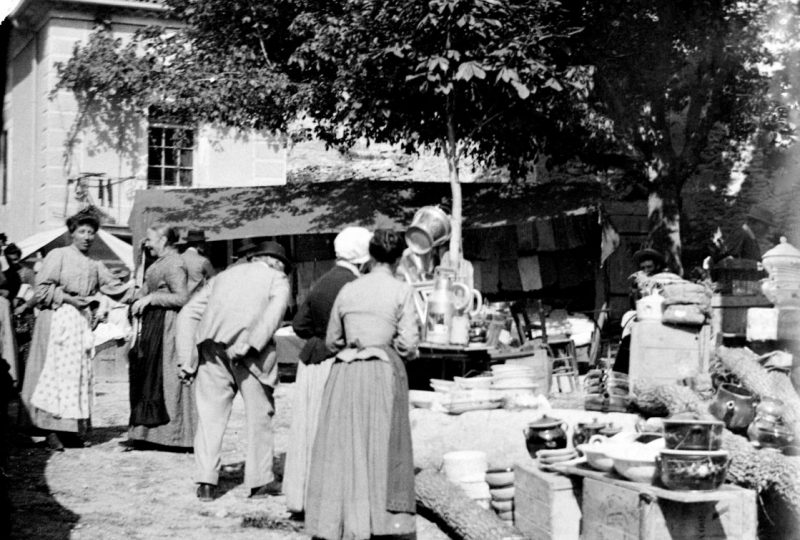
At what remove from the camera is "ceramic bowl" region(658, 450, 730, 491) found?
5.14m

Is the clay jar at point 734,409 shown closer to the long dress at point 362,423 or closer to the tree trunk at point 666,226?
the long dress at point 362,423

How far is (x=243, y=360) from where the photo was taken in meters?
6.49

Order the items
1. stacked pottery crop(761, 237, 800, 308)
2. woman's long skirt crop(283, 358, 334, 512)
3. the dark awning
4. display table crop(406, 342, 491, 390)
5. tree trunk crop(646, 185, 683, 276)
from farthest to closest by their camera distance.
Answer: the dark awning
tree trunk crop(646, 185, 683, 276)
display table crop(406, 342, 491, 390)
stacked pottery crop(761, 237, 800, 308)
woman's long skirt crop(283, 358, 334, 512)

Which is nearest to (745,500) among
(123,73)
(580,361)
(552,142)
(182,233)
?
(182,233)

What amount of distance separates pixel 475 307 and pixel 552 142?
11.6 ft

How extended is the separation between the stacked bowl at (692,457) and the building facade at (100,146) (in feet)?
51.7

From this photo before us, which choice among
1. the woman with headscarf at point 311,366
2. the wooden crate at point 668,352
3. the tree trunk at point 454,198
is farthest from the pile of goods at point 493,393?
the tree trunk at point 454,198

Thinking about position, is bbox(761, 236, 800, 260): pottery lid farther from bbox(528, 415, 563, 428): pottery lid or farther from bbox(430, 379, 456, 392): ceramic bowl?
bbox(528, 415, 563, 428): pottery lid

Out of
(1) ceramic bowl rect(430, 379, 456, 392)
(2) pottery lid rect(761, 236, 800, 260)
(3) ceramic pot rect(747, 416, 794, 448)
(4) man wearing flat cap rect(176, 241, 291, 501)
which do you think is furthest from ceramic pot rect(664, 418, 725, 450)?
(2) pottery lid rect(761, 236, 800, 260)

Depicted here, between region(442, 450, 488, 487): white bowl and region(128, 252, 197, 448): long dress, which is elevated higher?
region(128, 252, 197, 448): long dress

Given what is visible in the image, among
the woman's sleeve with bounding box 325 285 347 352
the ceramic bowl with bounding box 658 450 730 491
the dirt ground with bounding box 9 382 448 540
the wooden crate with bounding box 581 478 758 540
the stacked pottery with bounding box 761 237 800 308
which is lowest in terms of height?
the dirt ground with bounding box 9 382 448 540

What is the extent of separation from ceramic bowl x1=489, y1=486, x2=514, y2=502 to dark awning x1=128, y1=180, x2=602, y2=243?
29.1 ft

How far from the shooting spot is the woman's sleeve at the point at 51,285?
321 inches

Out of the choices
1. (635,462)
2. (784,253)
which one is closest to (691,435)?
(635,462)
